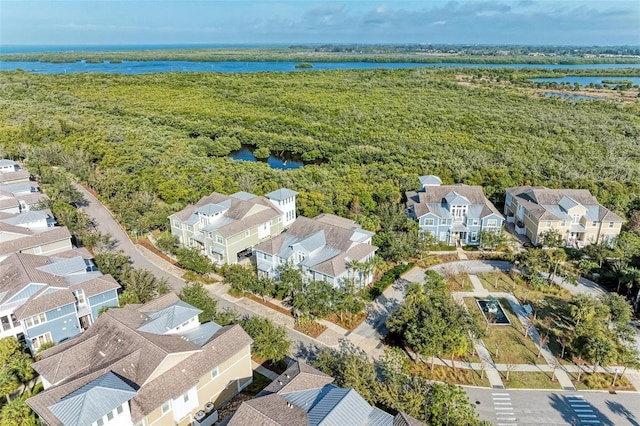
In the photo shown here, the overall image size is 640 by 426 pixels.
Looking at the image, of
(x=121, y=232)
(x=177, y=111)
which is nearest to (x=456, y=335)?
(x=121, y=232)

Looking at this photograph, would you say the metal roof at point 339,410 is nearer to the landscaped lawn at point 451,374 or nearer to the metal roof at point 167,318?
the landscaped lawn at point 451,374

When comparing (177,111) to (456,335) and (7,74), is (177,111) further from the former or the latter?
(456,335)

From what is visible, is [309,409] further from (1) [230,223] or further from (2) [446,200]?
(2) [446,200]

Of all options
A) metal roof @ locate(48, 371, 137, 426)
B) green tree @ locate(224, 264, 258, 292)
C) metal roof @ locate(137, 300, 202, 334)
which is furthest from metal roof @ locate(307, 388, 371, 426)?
green tree @ locate(224, 264, 258, 292)

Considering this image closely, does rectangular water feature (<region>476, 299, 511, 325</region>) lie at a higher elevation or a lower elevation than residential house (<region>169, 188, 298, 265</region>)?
lower

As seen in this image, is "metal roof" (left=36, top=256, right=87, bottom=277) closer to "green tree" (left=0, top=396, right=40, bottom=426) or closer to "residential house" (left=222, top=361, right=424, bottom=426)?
"green tree" (left=0, top=396, right=40, bottom=426)
